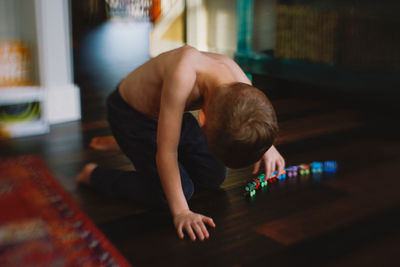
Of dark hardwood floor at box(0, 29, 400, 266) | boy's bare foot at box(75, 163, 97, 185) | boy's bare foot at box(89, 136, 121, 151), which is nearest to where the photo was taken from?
dark hardwood floor at box(0, 29, 400, 266)

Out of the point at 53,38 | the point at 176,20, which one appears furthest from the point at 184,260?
the point at 176,20

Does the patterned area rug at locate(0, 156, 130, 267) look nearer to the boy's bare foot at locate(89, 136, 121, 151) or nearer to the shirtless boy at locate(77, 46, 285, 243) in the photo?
the shirtless boy at locate(77, 46, 285, 243)

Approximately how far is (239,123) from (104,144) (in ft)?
3.31

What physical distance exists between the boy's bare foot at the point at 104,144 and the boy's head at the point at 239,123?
0.89 meters

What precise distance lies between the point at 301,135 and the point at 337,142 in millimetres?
157

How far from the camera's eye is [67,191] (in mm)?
1327

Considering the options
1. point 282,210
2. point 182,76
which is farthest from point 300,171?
point 182,76

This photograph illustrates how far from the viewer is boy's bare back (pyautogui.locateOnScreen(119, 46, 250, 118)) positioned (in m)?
1.01

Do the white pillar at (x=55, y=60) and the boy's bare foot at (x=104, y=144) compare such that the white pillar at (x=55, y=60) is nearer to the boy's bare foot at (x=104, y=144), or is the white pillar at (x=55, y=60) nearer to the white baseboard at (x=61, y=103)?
the white baseboard at (x=61, y=103)

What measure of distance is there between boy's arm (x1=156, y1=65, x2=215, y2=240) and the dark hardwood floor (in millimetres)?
42

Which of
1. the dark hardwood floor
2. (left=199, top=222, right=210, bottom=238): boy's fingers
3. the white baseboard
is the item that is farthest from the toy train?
the white baseboard

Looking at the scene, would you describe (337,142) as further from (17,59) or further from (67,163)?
(17,59)

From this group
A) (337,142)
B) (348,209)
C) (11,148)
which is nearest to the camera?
(348,209)

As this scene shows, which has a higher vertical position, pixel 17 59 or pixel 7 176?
pixel 17 59
